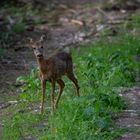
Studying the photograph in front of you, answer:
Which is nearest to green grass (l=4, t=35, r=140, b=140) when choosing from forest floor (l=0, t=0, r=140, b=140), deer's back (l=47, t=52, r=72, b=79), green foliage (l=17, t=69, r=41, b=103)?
green foliage (l=17, t=69, r=41, b=103)

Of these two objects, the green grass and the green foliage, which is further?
the green foliage

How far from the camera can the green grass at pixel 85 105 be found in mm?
8758

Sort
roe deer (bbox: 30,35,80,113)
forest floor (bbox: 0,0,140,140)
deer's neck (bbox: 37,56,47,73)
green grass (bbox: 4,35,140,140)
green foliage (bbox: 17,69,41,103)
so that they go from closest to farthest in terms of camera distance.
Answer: green grass (bbox: 4,35,140,140) → roe deer (bbox: 30,35,80,113) → deer's neck (bbox: 37,56,47,73) → forest floor (bbox: 0,0,140,140) → green foliage (bbox: 17,69,41,103)

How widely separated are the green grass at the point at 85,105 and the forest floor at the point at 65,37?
0.22 metres

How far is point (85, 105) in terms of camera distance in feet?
31.3

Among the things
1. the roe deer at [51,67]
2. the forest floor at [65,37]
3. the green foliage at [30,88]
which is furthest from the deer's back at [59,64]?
the forest floor at [65,37]

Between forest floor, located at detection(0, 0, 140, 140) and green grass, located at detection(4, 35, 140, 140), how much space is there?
0.22 metres

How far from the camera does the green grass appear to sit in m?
8.76

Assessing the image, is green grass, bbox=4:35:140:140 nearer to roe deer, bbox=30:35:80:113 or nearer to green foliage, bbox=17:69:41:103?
green foliage, bbox=17:69:41:103

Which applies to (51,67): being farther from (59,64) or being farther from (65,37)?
(65,37)

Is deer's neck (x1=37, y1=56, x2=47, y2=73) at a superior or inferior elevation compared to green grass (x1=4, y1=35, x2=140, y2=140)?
superior

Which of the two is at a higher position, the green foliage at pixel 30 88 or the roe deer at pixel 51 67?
the roe deer at pixel 51 67

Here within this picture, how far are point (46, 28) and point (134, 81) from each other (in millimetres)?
6443

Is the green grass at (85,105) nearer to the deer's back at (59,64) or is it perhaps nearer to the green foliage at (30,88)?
the green foliage at (30,88)
